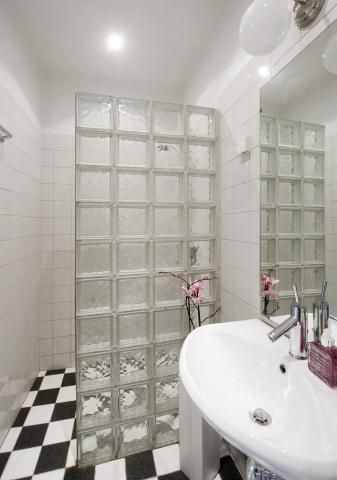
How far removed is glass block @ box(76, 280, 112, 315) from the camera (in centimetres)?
121

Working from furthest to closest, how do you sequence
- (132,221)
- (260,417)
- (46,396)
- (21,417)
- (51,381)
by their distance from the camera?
1. (51,381)
2. (46,396)
3. (21,417)
4. (132,221)
5. (260,417)

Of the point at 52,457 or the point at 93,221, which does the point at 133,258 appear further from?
the point at 52,457

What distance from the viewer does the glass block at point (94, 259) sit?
1209 millimetres

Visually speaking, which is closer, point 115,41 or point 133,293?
point 133,293

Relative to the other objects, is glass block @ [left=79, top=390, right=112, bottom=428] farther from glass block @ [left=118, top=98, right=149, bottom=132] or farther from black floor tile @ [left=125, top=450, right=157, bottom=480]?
glass block @ [left=118, top=98, right=149, bottom=132]

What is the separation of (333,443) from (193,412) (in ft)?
2.54

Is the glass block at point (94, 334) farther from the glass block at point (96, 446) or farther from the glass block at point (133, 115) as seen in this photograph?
the glass block at point (133, 115)

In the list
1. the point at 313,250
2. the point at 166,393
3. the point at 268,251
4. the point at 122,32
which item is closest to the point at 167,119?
the point at 122,32

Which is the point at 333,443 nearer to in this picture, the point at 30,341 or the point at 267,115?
the point at 267,115

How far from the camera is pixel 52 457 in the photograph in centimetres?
127

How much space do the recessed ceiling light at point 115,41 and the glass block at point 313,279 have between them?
1890 millimetres

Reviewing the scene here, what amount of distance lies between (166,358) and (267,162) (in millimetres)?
1188

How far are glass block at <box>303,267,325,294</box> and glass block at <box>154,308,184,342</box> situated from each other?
72 cm

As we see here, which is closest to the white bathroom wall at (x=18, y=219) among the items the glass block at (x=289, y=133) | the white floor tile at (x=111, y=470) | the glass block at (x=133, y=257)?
the white floor tile at (x=111, y=470)
